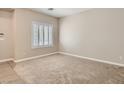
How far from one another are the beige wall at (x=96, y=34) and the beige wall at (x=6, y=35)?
9.81ft

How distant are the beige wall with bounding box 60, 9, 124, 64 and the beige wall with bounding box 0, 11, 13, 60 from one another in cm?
299

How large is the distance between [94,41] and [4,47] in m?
4.25

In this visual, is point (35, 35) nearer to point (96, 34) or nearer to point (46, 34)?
point (46, 34)

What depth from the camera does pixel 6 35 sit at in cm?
445

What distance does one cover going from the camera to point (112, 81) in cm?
257

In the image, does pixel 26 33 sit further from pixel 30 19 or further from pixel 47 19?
pixel 47 19

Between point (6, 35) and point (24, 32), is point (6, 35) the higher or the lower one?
the lower one

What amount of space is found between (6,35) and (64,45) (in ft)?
10.6

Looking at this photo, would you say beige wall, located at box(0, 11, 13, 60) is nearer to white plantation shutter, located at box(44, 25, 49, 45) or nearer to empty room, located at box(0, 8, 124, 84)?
empty room, located at box(0, 8, 124, 84)

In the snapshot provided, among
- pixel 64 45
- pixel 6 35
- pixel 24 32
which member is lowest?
pixel 64 45

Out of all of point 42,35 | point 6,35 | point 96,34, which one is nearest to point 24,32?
point 6,35

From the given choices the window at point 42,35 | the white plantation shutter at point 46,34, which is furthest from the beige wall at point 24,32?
the white plantation shutter at point 46,34

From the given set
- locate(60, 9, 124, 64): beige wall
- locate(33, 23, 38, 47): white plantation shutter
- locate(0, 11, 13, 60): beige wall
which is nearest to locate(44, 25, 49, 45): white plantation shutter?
locate(33, 23, 38, 47): white plantation shutter
